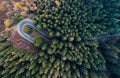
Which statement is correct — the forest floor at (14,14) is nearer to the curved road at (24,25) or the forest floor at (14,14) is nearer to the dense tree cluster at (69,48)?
the curved road at (24,25)

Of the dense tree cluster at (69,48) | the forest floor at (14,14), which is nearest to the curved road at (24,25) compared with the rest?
the forest floor at (14,14)

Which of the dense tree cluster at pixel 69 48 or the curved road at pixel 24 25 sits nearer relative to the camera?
the dense tree cluster at pixel 69 48

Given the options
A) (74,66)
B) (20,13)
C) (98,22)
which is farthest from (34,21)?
(98,22)

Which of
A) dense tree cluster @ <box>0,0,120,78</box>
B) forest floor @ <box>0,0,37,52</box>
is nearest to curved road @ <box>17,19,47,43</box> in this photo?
A: forest floor @ <box>0,0,37,52</box>

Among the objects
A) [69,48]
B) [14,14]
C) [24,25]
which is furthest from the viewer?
[14,14]

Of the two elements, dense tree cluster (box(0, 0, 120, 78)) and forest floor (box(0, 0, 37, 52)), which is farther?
forest floor (box(0, 0, 37, 52))

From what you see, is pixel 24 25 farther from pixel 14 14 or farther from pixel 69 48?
pixel 69 48

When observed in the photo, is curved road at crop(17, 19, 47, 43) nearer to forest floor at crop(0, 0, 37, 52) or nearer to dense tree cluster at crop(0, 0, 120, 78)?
forest floor at crop(0, 0, 37, 52)

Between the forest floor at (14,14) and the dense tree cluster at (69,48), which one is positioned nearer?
the dense tree cluster at (69,48)

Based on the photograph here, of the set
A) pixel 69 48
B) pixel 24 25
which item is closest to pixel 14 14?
pixel 24 25

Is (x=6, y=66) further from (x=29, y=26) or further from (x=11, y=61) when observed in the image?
(x=29, y=26)
